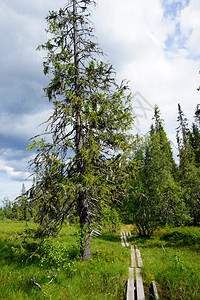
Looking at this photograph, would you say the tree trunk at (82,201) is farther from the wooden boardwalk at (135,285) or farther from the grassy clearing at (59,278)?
the wooden boardwalk at (135,285)

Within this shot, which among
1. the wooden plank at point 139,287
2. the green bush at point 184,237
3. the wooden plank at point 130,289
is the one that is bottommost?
the green bush at point 184,237

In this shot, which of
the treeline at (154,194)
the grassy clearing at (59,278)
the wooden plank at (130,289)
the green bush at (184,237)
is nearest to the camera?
the grassy clearing at (59,278)

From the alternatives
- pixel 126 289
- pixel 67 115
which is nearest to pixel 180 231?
pixel 126 289

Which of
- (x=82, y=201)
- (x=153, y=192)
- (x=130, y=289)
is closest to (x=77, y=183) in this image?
(x=82, y=201)

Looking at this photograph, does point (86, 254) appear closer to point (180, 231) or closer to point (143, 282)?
point (143, 282)

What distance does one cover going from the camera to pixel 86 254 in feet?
25.8

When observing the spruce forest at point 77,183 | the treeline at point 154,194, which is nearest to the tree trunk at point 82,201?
the spruce forest at point 77,183

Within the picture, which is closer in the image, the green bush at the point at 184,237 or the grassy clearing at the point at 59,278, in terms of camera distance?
the grassy clearing at the point at 59,278

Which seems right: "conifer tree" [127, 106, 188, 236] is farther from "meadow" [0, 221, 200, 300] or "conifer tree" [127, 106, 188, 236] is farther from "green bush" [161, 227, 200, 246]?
"meadow" [0, 221, 200, 300]

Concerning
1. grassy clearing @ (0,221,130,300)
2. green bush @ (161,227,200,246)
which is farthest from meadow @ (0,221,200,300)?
green bush @ (161,227,200,246)

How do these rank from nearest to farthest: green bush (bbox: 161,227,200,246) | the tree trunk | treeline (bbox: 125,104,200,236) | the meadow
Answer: the meadow
the tree trunk
green bush (bbox: 161,227,200,246)
treeline (bbox: 125,104,200,236)

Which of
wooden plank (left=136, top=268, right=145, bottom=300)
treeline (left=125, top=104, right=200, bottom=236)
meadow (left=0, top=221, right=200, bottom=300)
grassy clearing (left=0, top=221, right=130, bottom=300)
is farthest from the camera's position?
treeline (left=125, top=104, right=200, bottom=236)

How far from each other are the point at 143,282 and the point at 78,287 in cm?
257

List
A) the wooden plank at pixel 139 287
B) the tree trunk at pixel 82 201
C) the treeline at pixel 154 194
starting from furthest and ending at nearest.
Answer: the treeline at pixel 154 194
the tree trunk at pixel 82 201
the wooden plank at pixel 139 287
